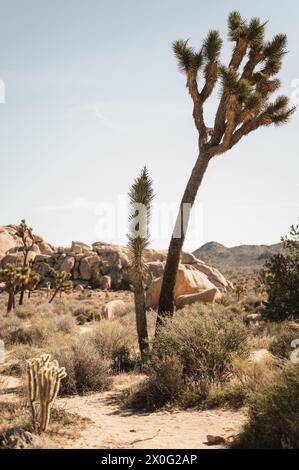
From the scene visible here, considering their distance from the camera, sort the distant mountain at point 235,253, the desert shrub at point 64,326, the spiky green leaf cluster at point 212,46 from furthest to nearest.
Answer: the distant mountain at point 235,253 < the desert shrub at point 64,326 < the spiky green leaf cluster at point 212,46

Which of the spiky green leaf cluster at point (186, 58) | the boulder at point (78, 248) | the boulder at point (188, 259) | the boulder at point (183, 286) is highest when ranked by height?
the spiky green leaf cluster at point (186, 58)

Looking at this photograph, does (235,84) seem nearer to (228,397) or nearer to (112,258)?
(228,397)

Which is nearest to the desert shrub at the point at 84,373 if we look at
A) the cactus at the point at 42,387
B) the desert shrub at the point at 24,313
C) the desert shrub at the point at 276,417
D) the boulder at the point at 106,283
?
the cactus at the point at 42,387

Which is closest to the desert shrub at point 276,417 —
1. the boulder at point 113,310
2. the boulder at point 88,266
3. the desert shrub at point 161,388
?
the desert shrub at point 161,388

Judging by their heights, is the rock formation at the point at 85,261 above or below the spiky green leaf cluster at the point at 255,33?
below

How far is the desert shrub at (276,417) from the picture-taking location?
16.3 feet

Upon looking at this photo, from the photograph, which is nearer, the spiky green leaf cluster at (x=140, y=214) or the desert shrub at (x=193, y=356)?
the desert shrub at (x=193, y=356)

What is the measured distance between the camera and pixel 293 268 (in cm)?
1046

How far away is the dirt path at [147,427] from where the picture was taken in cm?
574

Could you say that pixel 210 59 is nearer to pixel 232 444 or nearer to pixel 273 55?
pixel 273 55

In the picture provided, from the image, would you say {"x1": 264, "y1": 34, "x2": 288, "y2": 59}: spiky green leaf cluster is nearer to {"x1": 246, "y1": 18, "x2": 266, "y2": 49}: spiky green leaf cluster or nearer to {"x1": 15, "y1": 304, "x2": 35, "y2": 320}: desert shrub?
{"x1": 246, "y1": 18, "x2": 266, "y2": 49}: spiky green leaf cluster

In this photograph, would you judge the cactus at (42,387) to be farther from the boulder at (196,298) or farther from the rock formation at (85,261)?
the rock formation at (85,261)

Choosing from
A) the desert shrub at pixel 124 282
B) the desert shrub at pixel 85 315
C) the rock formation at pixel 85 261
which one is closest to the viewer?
the desert shrub at pixel 85 315

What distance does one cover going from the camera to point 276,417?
17.1ft
